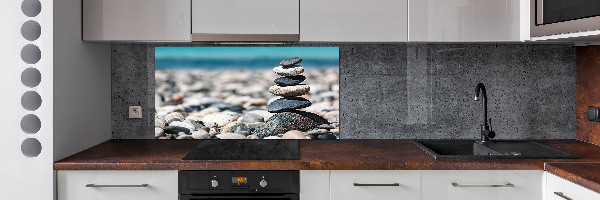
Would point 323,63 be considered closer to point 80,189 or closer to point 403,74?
point 403,74

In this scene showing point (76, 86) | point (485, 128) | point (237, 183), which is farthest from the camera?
point (485, 128)

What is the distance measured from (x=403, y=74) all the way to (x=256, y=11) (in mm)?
943

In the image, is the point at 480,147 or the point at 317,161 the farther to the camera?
the point at 480,147

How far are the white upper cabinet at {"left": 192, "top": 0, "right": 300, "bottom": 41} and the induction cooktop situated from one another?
54cm

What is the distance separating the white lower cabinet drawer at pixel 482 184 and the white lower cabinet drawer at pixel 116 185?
111cm

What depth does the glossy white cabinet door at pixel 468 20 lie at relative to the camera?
7.91 ft

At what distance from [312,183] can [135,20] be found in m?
1.15

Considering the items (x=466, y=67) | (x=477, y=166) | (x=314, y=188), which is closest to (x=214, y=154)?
(x=314, y=188)

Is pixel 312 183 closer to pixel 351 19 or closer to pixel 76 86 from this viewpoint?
pixel 351 19

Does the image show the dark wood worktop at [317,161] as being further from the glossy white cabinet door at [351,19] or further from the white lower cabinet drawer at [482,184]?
the glossy white cabinet door at [351,19]

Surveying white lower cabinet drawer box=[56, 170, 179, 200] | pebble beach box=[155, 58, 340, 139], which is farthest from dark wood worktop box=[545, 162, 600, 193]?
white lower cabinet drawer box=[56, 170, 179, 200]
